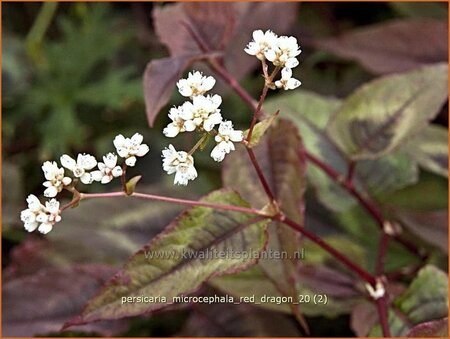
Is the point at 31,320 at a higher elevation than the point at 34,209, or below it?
below

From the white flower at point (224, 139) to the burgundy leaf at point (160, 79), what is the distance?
158 millimetres

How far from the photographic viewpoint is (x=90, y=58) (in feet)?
3.25

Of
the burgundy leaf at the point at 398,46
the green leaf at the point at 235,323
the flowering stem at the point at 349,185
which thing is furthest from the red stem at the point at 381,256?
the burgundy leaf at the point at 398,46

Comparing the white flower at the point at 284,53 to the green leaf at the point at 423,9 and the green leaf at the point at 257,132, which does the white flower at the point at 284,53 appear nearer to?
the green leaf at the point at 257,132

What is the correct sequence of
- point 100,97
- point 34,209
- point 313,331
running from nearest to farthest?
point 34,209 < point 313,331 < point 100,97

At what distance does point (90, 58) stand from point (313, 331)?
46 centimetres

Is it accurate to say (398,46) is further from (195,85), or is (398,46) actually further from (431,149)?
(195,85)

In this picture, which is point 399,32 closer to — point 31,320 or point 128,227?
point 128,227

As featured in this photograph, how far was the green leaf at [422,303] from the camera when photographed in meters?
0.65

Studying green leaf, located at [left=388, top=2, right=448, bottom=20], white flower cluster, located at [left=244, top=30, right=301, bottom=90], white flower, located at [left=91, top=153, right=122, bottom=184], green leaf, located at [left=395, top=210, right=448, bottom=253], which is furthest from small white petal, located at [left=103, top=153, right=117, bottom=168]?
green leaf, located at [left=388, top=2, right=448, bottom=20]

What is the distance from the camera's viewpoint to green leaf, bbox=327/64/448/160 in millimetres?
723

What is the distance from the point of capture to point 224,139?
1.54 feet

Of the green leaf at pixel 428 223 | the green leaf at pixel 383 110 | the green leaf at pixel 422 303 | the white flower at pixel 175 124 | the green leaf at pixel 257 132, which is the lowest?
the green leaf at pixel 428 223

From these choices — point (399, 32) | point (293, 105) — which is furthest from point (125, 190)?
point (399, 32)
